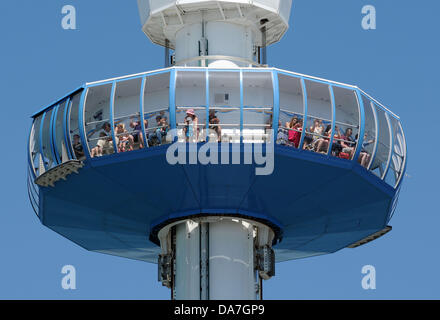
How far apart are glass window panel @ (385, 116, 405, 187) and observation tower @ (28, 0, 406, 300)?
93 mm

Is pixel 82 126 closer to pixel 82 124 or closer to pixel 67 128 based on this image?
pixel 82 124

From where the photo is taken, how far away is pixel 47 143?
7006 centimetres

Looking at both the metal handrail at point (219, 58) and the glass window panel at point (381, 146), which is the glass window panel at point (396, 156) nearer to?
the glass window panel at point (381, 146)

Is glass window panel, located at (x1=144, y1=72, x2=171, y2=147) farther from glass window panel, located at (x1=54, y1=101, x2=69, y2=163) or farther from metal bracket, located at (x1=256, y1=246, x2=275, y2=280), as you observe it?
metal bracket, located at (x1=256, y1=246, x2=275, y2=280)

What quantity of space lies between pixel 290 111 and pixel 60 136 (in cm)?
1046

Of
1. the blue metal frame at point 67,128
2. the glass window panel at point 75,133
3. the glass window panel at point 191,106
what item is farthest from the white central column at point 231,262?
the blue metal frame at point 67,128

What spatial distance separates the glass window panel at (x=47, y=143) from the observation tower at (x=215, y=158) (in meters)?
0.08

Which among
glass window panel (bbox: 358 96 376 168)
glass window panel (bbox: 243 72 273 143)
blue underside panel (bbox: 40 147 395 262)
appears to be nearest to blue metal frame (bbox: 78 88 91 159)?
blue underside panel (bbox: 40 147 395 262)

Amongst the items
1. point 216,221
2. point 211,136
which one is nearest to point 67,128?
point 211,136

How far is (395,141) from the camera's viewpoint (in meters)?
71.2

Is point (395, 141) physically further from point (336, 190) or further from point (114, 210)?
point (114, 210)
